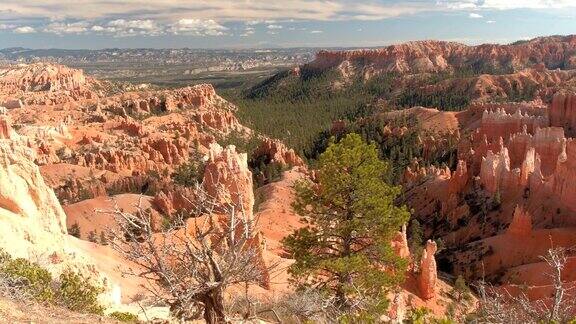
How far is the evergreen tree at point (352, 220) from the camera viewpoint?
46.0ft

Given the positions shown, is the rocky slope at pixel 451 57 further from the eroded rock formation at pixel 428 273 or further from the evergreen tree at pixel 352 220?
the evergreen tree at pixel 352 220

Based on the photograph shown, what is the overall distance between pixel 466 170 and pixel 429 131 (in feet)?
97.4

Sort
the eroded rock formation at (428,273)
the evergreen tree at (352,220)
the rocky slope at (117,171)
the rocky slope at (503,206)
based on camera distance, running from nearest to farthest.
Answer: the evergreen tree at (352,220), the rocky slope at (117,171), the eroded rock formation at (428,273), the rocky slope at (503,206)

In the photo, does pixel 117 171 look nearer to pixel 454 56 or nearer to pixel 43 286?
pixel 43 286

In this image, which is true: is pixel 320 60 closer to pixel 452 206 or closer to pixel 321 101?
pixel 321 101

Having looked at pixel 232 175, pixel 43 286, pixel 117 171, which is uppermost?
pixel 43 286

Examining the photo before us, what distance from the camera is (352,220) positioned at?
14156mm

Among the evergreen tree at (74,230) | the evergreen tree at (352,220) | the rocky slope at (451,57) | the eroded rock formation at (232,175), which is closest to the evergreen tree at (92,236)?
the evergreen tree at (74,230)

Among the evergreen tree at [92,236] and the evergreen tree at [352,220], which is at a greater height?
the evergreen tree at [352,220]

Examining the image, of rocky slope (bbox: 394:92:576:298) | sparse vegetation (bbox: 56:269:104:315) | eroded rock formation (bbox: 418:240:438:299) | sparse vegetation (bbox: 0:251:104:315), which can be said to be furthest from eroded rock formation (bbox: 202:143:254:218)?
sparse vegetation (bbox: 0:251:104:315)

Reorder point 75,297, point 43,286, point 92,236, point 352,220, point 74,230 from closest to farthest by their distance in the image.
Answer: point 43,286
point 75,297
point 352,220
point 92,236
point 74,230

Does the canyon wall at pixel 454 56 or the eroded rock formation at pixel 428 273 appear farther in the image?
the canyon wall at pixel 454 56

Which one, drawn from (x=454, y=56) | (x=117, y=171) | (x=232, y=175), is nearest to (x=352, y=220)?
(x=232, y=175)

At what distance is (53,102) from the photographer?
3890 inches
